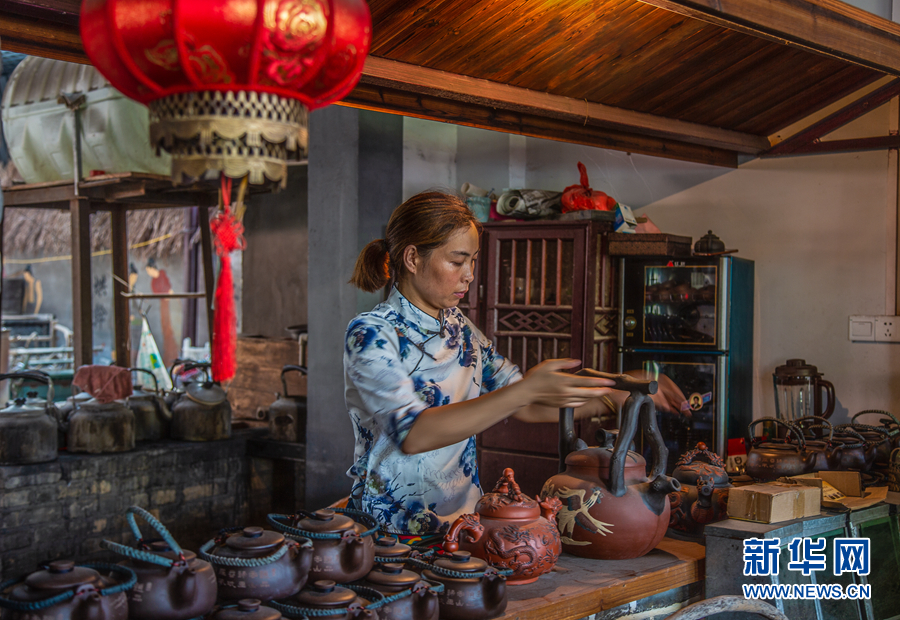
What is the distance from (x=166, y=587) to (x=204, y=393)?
394cm

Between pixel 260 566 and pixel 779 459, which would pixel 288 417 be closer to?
pixel 779 459

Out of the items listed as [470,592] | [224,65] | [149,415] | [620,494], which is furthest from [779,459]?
[149,415]

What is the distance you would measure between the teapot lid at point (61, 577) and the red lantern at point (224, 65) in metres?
0.68

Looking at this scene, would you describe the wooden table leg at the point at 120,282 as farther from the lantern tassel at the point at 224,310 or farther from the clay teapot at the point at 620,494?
the clay teapot at the point at 620,494

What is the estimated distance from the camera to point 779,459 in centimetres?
277

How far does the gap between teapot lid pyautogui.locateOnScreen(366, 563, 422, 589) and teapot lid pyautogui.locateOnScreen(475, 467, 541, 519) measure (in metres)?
0.27

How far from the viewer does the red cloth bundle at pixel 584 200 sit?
15.5ft

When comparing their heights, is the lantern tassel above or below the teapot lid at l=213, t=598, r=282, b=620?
above

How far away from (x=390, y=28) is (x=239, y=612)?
2.02 m

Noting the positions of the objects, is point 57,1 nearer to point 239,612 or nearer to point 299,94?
point 299,94

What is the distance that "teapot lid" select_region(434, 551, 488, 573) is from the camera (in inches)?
60.7

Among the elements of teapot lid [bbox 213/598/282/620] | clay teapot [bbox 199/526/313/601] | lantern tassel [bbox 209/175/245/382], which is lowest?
teapot lid [bbox 213/598/282/620]

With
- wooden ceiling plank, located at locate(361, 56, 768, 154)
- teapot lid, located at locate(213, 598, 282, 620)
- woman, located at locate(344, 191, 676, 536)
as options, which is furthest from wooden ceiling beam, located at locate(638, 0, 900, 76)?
teapot lid, located at locate(213, 598, 282, 620)

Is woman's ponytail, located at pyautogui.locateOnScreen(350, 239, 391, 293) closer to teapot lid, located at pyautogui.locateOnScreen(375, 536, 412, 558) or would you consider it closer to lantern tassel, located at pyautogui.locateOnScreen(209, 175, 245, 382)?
lantern tassel, located at pyautogui.locateOnScreen(209, 175, 245, 382)
